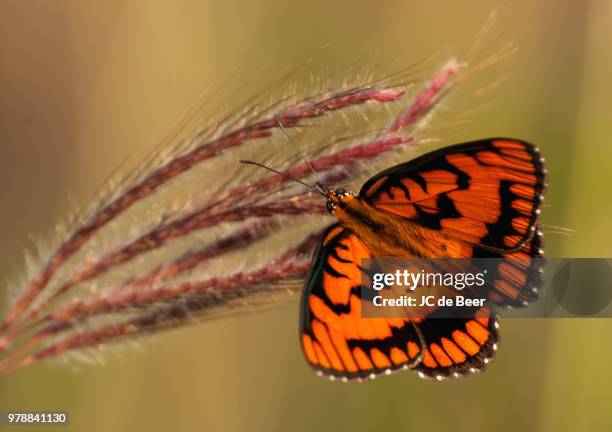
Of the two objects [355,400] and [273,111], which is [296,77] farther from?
[273,111]

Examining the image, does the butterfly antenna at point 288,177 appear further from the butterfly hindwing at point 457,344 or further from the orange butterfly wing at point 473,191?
the butterfly hindwing at point 457,344

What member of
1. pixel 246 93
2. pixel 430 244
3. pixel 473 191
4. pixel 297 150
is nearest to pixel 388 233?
pixel 430 244

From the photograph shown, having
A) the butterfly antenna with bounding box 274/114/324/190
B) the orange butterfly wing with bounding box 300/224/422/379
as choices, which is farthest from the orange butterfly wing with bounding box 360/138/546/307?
the butterfly antenna with bounding box 274/114/324/190

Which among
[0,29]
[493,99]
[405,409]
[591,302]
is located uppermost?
[0,29]

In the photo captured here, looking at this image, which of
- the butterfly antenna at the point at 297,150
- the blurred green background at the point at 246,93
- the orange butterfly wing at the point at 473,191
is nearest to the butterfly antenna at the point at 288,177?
the butterfly antenna at the point at 297,150

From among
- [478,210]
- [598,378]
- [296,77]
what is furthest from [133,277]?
[296,77]

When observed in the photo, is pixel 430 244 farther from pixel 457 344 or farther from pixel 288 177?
pixel 288 177

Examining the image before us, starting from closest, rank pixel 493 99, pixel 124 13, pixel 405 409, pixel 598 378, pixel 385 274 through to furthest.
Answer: pixel 385 274
pixel 598 378
pixel 405 409
pixel 493 99
pixel 124 13
